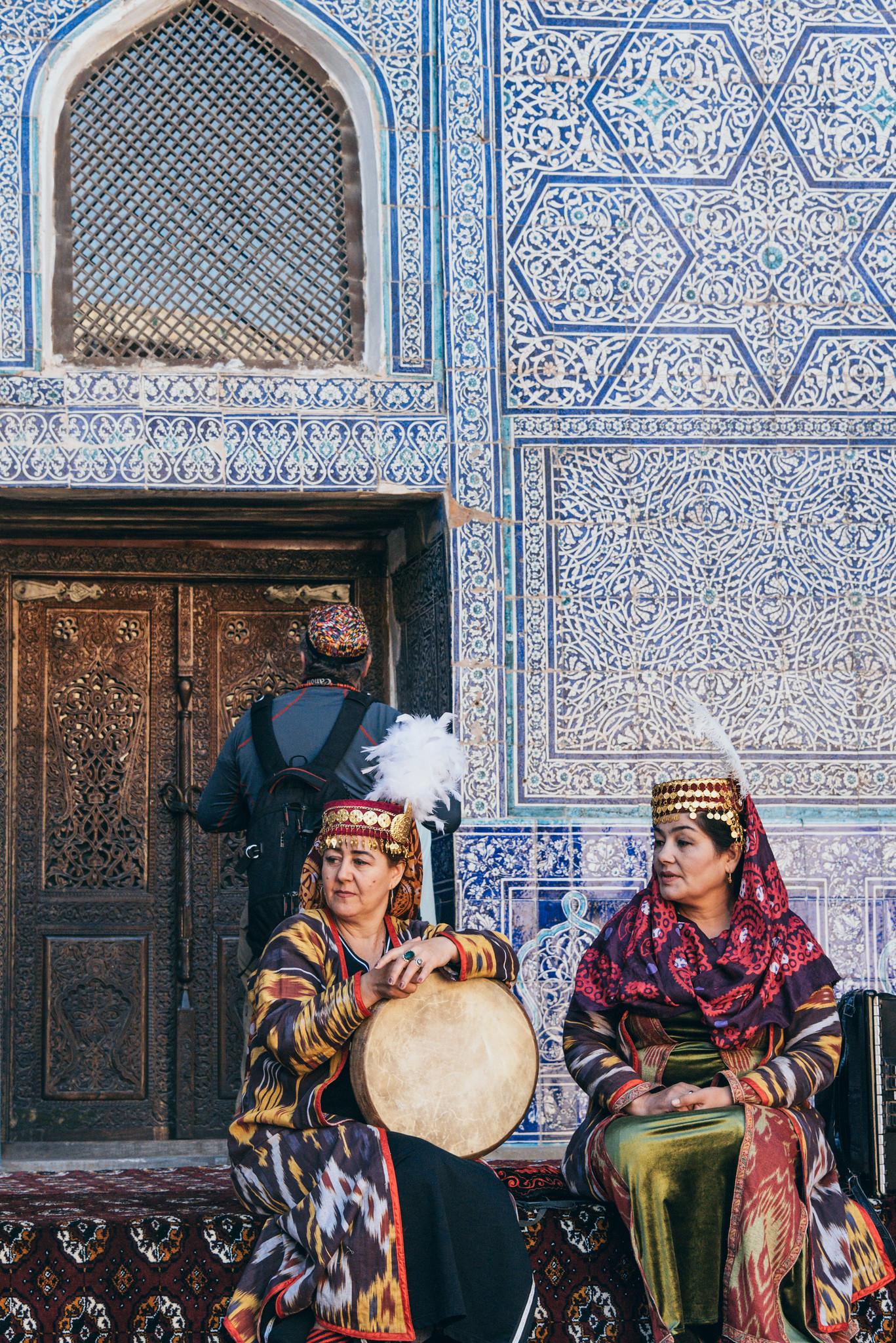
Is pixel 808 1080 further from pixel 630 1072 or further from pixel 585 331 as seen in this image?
pixel 585 331

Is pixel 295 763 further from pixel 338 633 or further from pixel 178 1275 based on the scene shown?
pixel 178 1275

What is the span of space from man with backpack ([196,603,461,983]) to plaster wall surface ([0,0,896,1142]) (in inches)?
31.3

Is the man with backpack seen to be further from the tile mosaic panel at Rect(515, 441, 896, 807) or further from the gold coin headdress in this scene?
the tile mosaic panel at Rect(515, 441, 896, 807)

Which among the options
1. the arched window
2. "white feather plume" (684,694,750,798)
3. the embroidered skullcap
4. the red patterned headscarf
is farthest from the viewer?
the arched window

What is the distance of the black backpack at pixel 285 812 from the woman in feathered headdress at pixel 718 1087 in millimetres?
951

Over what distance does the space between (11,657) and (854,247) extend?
10.5 ft

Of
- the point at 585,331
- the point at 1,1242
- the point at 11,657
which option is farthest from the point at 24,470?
the point at 1,1242

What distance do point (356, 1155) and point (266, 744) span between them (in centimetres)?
150

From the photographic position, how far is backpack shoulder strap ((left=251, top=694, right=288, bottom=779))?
4.59 meters

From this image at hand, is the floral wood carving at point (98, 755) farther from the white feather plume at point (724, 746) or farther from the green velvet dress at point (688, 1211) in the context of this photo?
the green velvet dress at point (688, 1211)

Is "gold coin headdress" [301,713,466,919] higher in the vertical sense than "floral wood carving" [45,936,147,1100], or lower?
higher

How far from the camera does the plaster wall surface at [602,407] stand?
5418mm

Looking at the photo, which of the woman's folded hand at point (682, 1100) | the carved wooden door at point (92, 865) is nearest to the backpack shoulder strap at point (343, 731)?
the woman's folded hand at point (682, 1100)

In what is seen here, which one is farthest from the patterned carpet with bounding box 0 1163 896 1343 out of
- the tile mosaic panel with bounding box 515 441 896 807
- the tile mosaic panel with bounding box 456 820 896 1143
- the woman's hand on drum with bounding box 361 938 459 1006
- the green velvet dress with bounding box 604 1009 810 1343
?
the tile mosaic panel with bounding box 515 441 896 807
